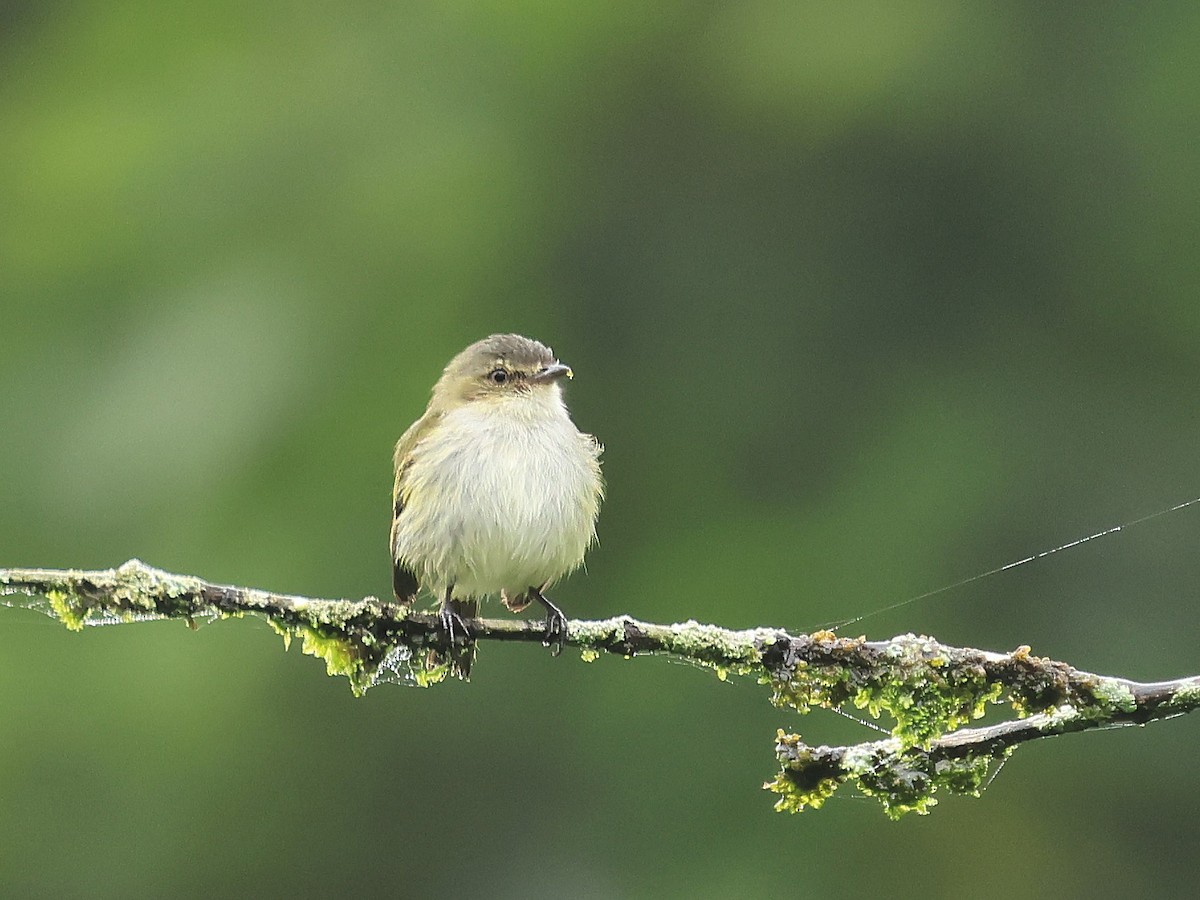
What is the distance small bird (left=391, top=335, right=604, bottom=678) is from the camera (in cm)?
504

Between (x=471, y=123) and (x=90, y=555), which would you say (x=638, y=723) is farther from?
A: (x=471, y=123)

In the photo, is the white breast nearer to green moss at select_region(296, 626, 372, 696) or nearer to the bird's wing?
the bird's wing

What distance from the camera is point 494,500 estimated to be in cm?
505

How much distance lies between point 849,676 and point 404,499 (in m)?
2.69

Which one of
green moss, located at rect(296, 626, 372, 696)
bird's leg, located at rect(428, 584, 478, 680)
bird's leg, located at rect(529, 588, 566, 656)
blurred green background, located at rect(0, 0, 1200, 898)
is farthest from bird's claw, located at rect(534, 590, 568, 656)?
blurred green background, located at rect(0, 0, 1200, 898)

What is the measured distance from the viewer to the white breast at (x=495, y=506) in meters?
5.04

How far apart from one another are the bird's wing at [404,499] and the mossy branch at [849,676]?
7.01 feet

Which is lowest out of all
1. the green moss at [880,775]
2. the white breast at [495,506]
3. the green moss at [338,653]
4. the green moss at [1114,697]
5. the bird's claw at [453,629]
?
the green moss at [1114,697]

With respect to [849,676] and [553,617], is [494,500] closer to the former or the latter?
[553,617]

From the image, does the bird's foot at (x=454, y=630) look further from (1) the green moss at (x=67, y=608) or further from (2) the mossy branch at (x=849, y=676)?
(1) the green moss at (x=67, y=608)

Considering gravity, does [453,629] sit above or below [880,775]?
above

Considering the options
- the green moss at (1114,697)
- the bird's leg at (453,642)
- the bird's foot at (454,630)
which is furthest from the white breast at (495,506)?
the green moss at (1114,697)

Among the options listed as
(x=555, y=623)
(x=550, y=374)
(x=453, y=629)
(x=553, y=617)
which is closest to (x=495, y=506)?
(x=553, y=617)

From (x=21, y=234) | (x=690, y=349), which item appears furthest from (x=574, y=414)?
(x=21, y=234)
